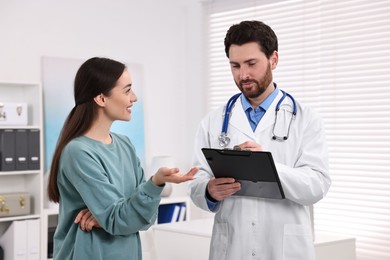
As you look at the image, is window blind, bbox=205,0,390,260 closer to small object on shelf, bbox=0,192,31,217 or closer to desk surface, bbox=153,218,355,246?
desk surface, bbox=153,218,355,246

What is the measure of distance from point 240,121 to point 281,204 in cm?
34

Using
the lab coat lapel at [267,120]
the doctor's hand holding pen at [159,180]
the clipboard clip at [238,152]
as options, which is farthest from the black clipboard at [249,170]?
the lab coat lapel at [267,120]

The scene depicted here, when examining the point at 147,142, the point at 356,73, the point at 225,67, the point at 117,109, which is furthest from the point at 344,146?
the point at 117,109

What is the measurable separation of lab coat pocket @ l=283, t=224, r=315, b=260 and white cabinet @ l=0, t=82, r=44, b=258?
8.80 feet

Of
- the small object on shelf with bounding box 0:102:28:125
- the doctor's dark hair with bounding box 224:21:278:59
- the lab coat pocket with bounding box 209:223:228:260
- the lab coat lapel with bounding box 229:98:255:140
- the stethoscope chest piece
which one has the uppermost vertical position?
the doctor's dark hair with bounding box 224:21:278:59

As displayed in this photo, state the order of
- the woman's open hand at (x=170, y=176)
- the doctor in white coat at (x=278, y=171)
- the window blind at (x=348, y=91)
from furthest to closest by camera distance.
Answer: the window blind at (x=348, y=91)
the doctor in white coat at (x=278, y=171)
the woman's open hand at (x=170, y=176)

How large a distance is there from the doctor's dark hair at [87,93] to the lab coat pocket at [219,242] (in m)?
0.59

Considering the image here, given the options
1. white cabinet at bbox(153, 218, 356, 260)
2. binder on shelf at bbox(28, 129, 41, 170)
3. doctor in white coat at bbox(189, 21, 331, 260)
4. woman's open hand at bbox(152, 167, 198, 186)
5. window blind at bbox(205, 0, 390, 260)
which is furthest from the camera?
binder on shelf at bbox(28, 129, 41, 170)

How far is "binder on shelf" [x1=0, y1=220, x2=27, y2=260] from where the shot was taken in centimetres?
423

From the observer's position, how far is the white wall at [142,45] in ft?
15.1

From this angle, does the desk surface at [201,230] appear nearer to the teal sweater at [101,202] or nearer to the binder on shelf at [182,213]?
the teal sweater at [101,202]

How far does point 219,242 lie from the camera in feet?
7.06

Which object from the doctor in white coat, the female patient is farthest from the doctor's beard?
the female patient

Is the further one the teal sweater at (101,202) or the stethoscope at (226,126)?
the stethoscope at (226,126)
